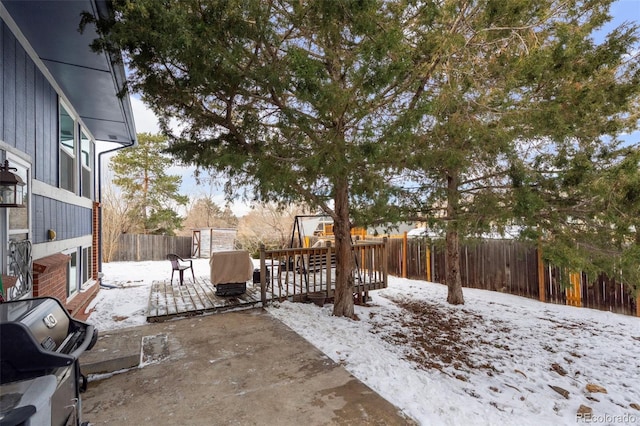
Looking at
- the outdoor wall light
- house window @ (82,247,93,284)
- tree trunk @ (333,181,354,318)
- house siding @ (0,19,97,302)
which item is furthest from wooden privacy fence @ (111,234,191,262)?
the outdoor wall light

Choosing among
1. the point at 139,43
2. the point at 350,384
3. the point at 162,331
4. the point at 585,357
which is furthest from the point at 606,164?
the point at 162,331

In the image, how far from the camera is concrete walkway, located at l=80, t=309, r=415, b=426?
2416 millimetres

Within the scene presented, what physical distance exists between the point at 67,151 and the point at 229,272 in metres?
3.43

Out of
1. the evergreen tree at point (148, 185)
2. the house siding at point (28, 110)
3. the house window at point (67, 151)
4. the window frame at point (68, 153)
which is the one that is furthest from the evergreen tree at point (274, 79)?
the evergreen tree at point (148, 185)

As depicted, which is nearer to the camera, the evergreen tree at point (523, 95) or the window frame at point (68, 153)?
the evergreen tree at point (523, 95)

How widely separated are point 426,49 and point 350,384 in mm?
3599

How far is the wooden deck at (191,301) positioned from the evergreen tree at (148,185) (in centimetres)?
1218

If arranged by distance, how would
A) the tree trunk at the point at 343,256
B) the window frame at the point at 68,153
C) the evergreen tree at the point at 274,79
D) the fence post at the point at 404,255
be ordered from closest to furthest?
the evergreen tree at the point at 274,79, the window frame at the point at 68,153, the tree trunk at the point at 343,256, the fence post at the point at 404,255

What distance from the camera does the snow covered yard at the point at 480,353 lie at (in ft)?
9.41

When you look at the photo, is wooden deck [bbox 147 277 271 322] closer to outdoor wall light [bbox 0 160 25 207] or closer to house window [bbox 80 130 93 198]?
house window [bbox 80 130 93 198]

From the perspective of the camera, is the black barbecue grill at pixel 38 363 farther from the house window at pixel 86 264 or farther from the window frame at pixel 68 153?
the house window at pixel 86 264

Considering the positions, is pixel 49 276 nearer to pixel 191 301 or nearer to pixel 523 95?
pixel 191 301

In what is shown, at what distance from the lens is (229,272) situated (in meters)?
6.12

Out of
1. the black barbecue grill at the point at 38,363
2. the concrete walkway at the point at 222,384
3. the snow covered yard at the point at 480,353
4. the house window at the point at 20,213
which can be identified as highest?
the house window at the point at 20,213
